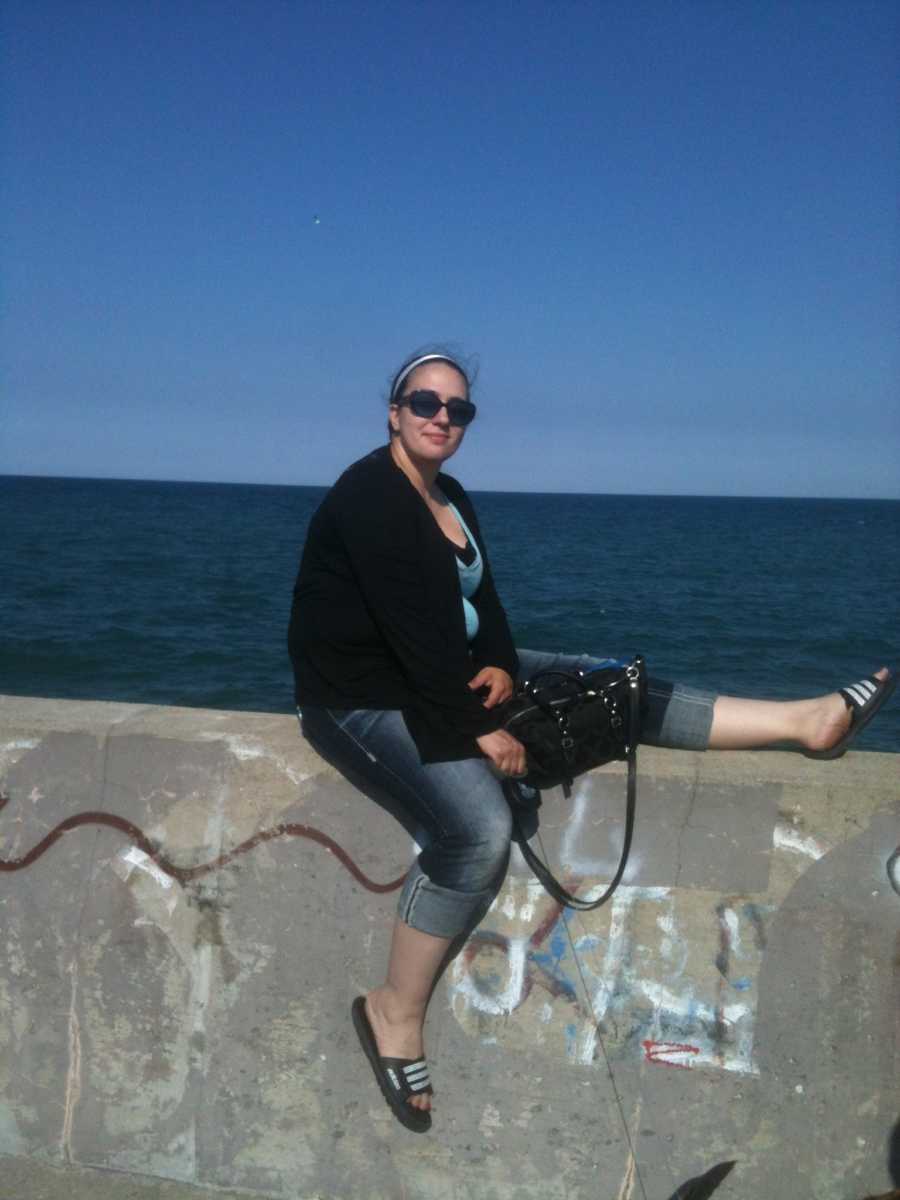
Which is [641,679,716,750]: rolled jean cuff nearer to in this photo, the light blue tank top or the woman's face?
the light blue tank top

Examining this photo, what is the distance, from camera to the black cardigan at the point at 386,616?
3.03 meters

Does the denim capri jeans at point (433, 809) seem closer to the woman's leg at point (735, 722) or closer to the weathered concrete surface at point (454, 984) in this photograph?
the weathered concrete surface at point (454, 984)

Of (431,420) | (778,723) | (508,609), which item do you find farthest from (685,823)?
(508,609)

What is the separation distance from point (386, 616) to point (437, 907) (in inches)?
28.7

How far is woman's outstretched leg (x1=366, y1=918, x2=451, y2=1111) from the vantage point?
308 cm

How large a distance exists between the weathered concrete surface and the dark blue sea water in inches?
552

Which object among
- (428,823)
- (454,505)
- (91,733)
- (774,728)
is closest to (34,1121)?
(91,733)

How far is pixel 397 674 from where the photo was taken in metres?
3.16

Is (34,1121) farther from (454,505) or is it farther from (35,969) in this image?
(454,505)

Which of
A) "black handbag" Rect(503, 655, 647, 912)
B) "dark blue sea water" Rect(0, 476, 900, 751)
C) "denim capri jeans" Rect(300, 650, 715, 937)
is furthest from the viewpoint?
"dark blue sea water" Rect(0, 476, 900, 751)

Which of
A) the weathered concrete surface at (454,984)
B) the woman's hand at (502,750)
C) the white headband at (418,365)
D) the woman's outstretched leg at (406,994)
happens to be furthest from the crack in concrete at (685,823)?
the white headband at (418,365)

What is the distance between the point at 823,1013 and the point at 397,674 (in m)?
1.33

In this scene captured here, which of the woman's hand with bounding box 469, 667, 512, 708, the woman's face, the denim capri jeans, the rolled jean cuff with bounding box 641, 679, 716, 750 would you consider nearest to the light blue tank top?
the woman's hand with bounding box 469, 667, 512, 708

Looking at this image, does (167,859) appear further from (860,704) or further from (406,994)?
(860,704)
